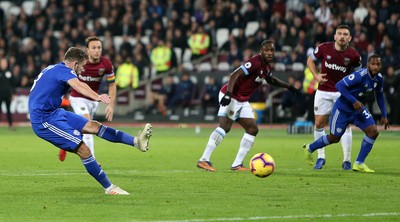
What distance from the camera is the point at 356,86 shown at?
15.0 meters

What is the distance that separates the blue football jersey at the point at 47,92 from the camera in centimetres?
1165

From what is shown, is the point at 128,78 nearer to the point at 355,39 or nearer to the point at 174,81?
the point at 174,81

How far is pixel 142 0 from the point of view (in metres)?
35.6

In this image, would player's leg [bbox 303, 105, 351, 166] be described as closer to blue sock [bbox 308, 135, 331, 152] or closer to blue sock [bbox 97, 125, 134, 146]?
blue sock [bbox 308, 135, 331, 152]

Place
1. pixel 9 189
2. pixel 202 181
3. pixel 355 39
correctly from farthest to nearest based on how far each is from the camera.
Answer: pixel 355 39
pixel 202 181
pixel 9 189

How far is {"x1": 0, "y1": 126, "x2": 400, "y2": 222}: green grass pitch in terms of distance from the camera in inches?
385

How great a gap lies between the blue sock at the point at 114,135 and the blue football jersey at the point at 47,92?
0.83 m

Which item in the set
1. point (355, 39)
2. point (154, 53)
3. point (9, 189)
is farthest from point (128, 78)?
point (9, 189)

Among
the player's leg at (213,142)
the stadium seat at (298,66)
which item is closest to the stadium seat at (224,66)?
the stadium seat at (298,66)

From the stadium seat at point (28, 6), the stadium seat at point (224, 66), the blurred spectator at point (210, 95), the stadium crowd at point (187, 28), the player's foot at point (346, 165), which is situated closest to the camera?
the player's foot at point (346, 165)

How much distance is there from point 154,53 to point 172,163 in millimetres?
16159

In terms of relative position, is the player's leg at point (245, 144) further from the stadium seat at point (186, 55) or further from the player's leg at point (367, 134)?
the stadium seat at point (186, 55)

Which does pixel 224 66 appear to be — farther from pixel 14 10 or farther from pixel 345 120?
pixel 345 120

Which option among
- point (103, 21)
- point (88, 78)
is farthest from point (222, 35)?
point (88, 78)
